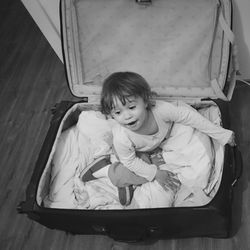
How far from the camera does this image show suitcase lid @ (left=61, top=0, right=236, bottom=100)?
1037 millimetres

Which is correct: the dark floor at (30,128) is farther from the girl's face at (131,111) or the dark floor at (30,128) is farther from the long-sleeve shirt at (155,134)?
the girl's face at (131,111)

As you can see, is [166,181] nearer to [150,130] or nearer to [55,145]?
[150,130]

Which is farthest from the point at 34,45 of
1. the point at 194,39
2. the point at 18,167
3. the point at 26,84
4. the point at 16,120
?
the point at 194,39

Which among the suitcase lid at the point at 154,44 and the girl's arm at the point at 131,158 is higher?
the suitcase lid at the point at 154,44

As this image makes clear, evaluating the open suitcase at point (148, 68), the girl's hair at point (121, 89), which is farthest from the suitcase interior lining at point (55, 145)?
the girl's hair at point (121, 89)

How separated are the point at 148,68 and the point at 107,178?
399 millimetres

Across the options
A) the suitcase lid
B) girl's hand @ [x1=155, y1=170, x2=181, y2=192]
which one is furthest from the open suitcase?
girl's hand @ [x1=155, y1=170, x2=181, y2=192]

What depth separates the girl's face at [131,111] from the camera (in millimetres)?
922

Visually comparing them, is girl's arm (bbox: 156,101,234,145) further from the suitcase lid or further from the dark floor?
the dark floor

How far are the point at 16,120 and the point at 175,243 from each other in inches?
36.7

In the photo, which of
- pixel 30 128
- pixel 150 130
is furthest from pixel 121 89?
pixel 30 128

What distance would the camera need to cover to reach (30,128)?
1.52 meters

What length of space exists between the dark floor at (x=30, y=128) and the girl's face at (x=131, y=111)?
0.41 meters

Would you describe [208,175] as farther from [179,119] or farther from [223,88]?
[223,88]
